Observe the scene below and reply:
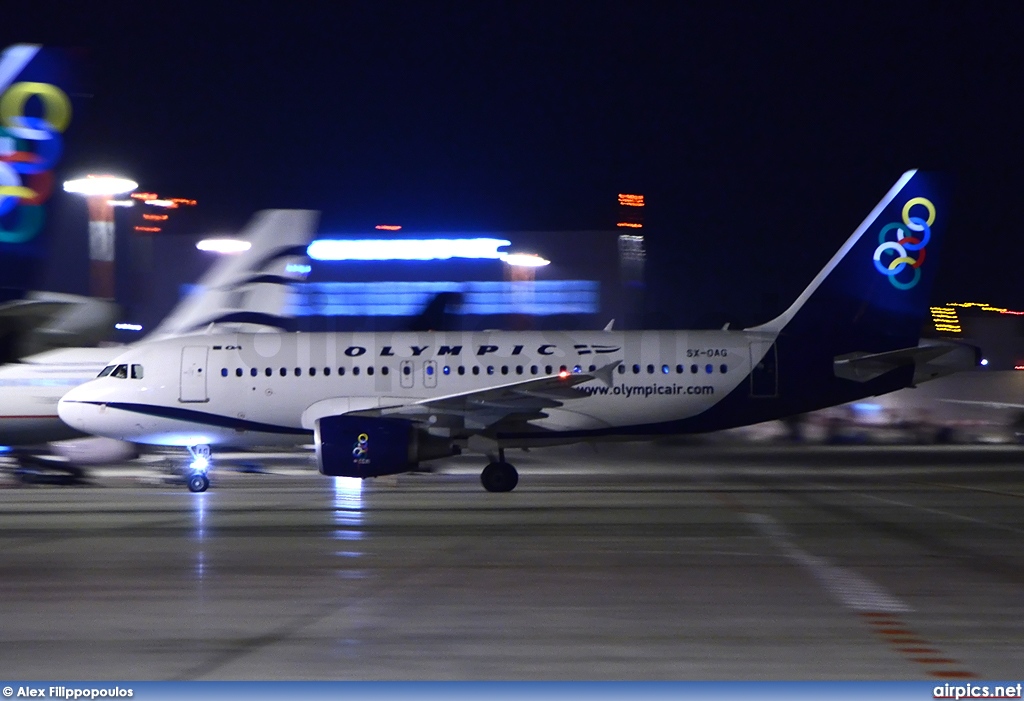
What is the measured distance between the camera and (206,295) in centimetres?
2953

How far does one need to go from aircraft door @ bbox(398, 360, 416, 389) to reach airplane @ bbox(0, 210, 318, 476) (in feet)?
23.6

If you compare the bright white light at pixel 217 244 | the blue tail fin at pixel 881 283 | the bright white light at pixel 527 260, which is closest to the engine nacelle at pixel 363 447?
the blue tail fin at pixel 881 283

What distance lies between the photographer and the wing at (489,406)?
20062 mm

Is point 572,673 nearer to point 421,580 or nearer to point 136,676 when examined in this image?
point 136,676

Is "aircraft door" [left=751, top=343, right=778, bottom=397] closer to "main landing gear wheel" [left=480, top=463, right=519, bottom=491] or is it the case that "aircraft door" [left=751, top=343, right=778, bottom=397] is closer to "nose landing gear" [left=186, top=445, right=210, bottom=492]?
"main landing gear wheel" [left=480, top=463, right=519, bottom=491]

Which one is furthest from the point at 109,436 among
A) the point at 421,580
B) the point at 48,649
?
the point at 48,649

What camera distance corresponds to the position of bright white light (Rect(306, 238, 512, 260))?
238ft

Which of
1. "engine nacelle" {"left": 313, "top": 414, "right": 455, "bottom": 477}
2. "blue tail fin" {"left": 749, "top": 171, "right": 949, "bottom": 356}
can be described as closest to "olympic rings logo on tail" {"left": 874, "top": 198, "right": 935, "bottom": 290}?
"blue tail fin" {"left": 749, "top": 171, "right": 949, "bottom": 356}

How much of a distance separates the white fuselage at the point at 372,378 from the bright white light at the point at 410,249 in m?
50.2

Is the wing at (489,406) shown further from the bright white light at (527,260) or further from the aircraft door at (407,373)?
the bright white light at (527,260)

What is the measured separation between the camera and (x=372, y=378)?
22.0 m

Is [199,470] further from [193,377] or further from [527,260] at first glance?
[527,260]

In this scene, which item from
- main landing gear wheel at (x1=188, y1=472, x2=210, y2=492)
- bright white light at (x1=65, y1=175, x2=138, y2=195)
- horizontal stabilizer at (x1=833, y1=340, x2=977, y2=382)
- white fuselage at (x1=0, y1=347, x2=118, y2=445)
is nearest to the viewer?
horizontal stabilizer at (x1=833, y1=340, x2=977, y2=382)

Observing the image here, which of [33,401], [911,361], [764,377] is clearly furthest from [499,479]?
[33,401]
